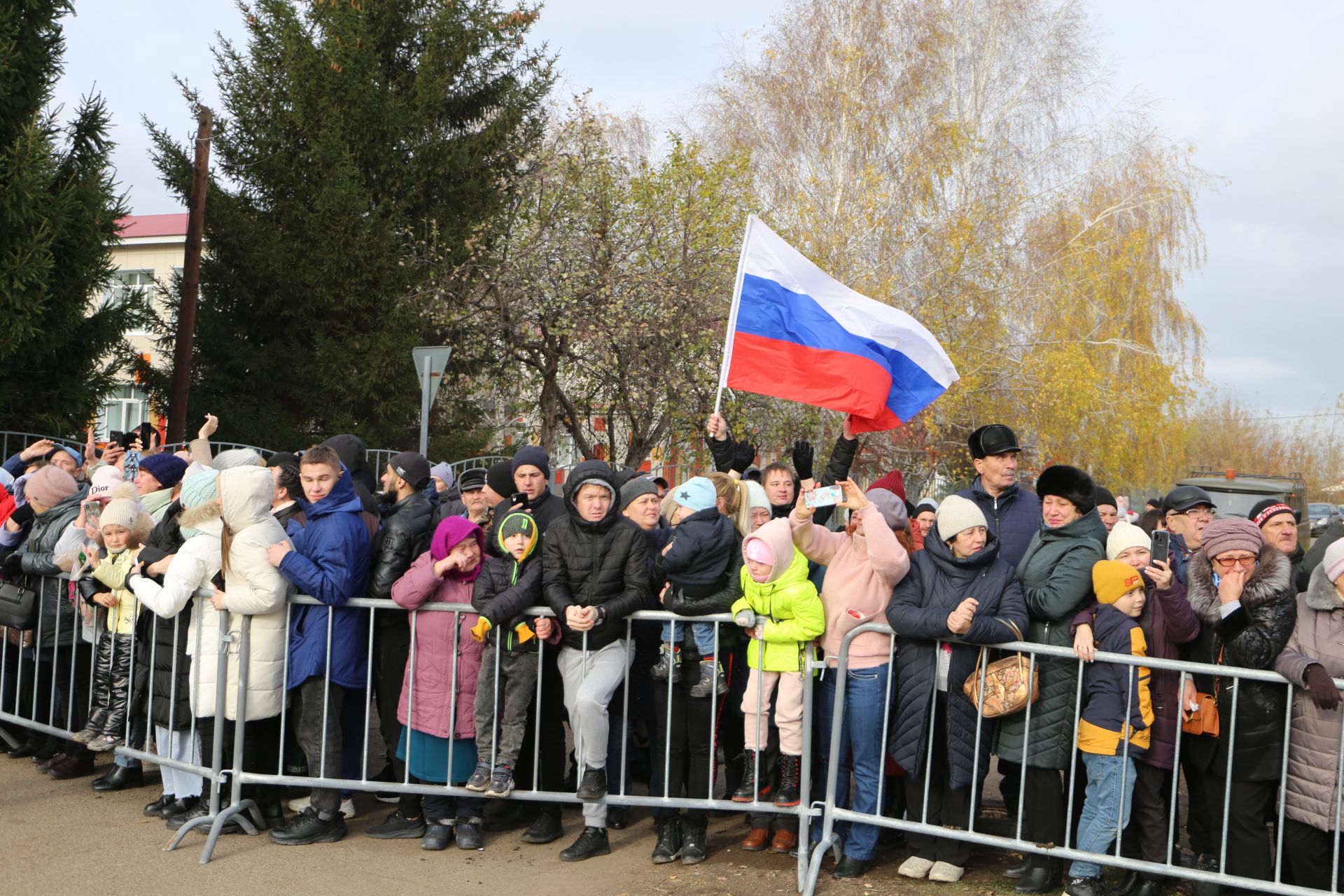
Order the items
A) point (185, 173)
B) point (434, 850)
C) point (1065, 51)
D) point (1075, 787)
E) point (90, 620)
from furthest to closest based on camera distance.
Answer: point (1065, 51), point (185, 173), point (90, 620), point (434, 850), point (1075, 787)

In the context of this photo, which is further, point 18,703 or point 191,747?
point 18,703

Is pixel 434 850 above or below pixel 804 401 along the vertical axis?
below

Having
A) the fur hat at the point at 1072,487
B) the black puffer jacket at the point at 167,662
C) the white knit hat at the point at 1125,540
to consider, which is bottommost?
the black puffer jacket at the point at 167,662

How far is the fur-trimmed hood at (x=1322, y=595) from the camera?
4.68 metres

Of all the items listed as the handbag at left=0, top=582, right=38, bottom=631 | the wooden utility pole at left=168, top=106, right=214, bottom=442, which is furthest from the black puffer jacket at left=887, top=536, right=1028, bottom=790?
the wooden utility pole at left=168, top=106, right=214, bottom=442

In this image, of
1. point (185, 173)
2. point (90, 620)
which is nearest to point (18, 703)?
point (90, 620)

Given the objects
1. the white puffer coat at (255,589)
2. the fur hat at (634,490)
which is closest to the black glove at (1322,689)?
the fur hat at (634,490)

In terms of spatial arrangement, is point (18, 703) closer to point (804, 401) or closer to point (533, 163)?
point (804, 401)

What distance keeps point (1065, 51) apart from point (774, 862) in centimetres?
2772

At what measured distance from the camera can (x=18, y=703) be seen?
23.0 feet

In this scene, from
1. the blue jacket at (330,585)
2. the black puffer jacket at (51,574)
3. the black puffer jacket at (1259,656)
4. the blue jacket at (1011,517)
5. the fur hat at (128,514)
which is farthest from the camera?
the black puffer jacket at (51,574)

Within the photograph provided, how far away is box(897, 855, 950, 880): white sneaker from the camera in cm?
531

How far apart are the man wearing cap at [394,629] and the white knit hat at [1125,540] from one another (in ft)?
11.2

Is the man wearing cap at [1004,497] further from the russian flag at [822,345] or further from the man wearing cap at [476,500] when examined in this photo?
the man wearing cap at [476,500]
